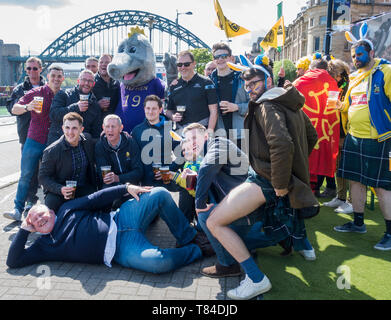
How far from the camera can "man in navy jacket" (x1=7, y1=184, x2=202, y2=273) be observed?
10.9 ft

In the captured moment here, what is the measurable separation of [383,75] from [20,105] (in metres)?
4.58

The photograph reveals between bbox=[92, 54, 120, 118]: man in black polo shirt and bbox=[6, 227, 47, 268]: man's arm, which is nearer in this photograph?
bbox=[6, 227, 47, 268]: man's arm

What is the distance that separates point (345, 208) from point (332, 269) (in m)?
1.86

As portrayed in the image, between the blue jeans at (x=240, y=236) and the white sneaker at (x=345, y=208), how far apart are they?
1.98 metres

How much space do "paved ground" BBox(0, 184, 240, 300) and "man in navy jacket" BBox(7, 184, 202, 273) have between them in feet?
0.25

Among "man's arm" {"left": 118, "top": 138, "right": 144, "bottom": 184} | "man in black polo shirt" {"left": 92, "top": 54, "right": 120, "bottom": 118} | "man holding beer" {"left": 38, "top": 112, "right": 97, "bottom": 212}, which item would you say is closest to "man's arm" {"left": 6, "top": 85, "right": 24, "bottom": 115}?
"man in black polo shirt" {"left": 92, "top": 54, "right": 120, "bottom": 118}

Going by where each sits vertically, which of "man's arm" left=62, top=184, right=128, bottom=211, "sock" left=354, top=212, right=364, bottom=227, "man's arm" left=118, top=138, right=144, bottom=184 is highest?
"man's arm" left=118, top=138, right=144, bottom=184

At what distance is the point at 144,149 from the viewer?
15.0ft

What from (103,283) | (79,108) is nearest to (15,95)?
(79,108)

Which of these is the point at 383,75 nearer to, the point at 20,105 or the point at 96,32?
the point at 20,105

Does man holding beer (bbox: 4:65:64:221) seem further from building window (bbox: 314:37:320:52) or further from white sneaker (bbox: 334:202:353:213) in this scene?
building window (bbox: 314:37:320:52)

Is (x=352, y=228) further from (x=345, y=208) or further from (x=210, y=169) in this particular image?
(x=210, y=169)

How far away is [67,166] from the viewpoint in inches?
160
